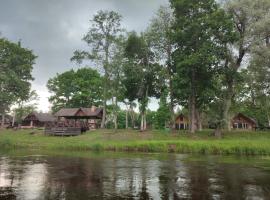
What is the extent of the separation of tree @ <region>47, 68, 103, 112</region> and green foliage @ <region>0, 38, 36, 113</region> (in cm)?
1328

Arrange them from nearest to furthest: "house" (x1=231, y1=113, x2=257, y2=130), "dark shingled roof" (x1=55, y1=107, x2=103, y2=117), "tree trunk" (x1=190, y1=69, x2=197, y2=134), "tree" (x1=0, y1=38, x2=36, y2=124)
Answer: "tree trunk" (x1=190, y1=69, x2=197, y2=134) → "dark shingled roof" (x1=55, y1=107, x2=103, y2=117) → "tree" (x1=0, y1=38, x2=36, y2=124) → "house" (x1=231, y1=113, x2=257, y2=130)

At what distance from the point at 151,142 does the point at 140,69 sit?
22.0m

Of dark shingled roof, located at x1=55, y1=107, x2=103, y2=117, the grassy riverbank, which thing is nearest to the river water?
the grassy riverbank

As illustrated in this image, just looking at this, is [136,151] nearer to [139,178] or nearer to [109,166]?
[109,166]

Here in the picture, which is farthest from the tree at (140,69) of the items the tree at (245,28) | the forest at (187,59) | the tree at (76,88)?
the tree at (76,88)

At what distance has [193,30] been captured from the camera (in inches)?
2099

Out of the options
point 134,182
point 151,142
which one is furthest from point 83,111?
point 134,182

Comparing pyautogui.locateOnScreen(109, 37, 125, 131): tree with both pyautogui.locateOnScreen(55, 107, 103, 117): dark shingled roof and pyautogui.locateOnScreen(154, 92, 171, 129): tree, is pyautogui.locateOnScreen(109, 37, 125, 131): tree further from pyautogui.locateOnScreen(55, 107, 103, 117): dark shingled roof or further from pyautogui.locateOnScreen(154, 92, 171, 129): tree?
pyautogui.locateOnScreen(154, 92, 171, 129): tree

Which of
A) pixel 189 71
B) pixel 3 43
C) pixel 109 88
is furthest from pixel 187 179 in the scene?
pixel 3 43

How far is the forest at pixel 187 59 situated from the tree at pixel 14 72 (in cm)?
22

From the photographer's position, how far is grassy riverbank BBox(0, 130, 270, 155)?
41688 millimetres

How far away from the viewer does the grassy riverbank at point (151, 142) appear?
137 feet

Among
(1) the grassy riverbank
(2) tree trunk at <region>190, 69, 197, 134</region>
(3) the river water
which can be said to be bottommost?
(3) the river water

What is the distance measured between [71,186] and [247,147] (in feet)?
92.4
